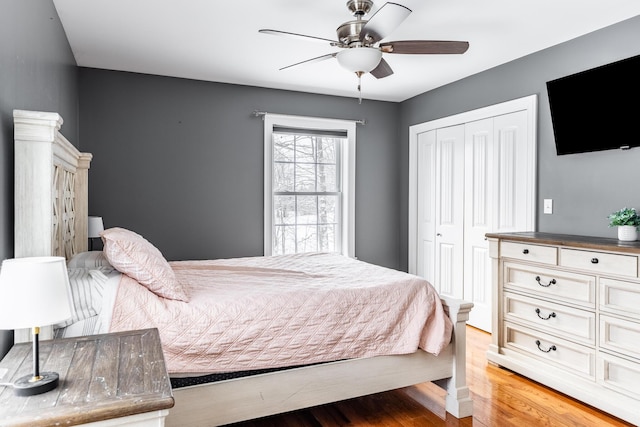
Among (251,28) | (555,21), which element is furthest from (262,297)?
(555,21)

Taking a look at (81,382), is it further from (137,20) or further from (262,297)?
(137,20)

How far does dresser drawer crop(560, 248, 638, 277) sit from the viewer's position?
2.42 meters

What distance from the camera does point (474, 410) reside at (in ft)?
8.52

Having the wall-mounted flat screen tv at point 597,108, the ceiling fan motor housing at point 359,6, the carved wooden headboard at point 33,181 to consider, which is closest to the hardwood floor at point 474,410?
the carved wooden headboard at point 33,181

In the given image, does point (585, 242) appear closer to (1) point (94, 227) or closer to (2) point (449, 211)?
(2) point (449, 211)

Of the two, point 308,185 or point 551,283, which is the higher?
point 308,185

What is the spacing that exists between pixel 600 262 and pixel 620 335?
0.43 m

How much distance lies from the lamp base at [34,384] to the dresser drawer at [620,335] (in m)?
2.82

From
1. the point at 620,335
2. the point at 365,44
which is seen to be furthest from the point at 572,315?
the point at 365,44

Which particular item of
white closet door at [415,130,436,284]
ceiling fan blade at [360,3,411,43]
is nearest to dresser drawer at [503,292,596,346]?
white closet door at [415,130,436,284]

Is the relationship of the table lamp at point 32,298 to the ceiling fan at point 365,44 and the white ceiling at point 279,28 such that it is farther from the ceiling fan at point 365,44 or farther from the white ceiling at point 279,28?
the white ceiling at point 279,28

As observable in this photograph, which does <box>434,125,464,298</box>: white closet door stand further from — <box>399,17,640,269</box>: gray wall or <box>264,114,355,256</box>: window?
<box>264,114,355,256</box>: window

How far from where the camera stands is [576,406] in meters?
2.65

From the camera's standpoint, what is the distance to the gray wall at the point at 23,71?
63.6 inches
